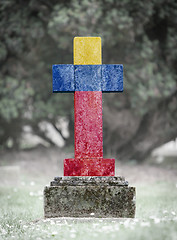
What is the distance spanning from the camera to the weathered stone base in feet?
14.2

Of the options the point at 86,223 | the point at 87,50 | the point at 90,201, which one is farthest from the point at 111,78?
the point at 86,223

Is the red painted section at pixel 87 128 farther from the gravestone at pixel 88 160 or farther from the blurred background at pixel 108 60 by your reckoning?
the blurred background at pixel 108 60

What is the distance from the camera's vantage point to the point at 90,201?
4.34 metres

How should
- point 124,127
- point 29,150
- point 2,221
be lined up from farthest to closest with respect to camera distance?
point 29,150, point 124,127, point 2,221

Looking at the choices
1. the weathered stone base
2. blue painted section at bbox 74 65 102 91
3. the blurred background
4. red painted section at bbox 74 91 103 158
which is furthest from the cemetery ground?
blue painted section at bbox 74 65 102 91

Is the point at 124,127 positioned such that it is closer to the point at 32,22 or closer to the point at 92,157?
the point at 32,22

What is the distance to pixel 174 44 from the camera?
10125mm

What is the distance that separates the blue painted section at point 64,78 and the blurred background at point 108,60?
475 centimetres

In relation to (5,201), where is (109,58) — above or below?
above

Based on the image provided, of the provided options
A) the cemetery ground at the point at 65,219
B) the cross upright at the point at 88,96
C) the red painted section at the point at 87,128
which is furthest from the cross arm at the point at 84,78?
the cemetery ground at the point at 65,219

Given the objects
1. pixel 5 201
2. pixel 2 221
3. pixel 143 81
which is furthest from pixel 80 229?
pixel 143 81

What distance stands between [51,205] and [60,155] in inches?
302

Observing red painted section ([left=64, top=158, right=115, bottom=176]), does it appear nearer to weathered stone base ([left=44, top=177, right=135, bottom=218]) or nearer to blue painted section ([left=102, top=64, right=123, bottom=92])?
weathered stone base ([left=44, top=177, right=135, bottom=218])

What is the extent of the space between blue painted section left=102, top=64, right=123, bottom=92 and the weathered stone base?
4.60ft
